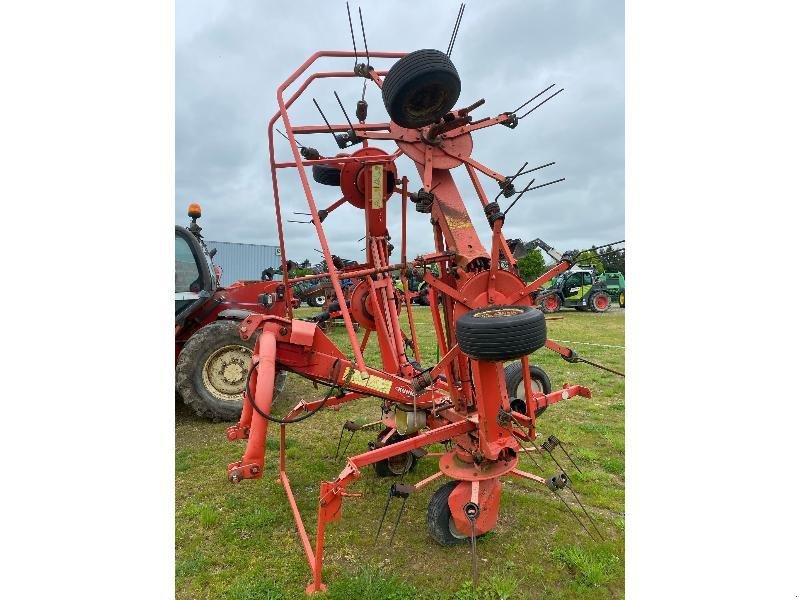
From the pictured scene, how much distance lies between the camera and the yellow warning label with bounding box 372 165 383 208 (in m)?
4.12

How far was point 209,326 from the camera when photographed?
19.2ft

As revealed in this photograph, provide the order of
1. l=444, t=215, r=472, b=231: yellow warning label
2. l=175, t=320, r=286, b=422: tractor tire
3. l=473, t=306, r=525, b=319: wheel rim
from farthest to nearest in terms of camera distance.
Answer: l=175, t=320, r=286, b=422: tractor tire
l=444, t=215, r=472, b=231: yellow warning label
l=473, t=306, r=525, b=319: wheel rim

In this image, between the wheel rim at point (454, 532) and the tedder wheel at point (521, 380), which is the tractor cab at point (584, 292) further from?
the wheel rim at point (454, 532)

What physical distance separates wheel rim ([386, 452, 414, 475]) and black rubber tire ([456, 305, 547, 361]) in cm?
201

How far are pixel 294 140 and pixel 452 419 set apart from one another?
2403 mm

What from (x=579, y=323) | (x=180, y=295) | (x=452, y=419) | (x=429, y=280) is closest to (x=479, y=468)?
(x=452, y=419)

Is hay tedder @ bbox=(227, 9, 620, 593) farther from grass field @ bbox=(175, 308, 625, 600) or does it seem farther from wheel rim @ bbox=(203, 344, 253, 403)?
wheel rim @ bbox=(203, 344, 253, 403)

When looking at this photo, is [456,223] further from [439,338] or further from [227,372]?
[227,372]

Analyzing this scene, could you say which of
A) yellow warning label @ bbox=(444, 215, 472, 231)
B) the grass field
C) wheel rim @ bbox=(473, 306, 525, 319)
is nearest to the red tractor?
the grass field

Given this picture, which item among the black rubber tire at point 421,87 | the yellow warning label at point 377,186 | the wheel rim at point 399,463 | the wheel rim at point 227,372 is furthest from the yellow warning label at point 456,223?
the wheel rim at point 227,372

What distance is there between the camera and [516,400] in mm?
3789

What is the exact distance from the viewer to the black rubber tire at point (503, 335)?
8.25ft

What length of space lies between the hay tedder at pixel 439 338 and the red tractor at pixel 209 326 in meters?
2.00

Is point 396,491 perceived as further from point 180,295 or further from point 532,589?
point 180,295
